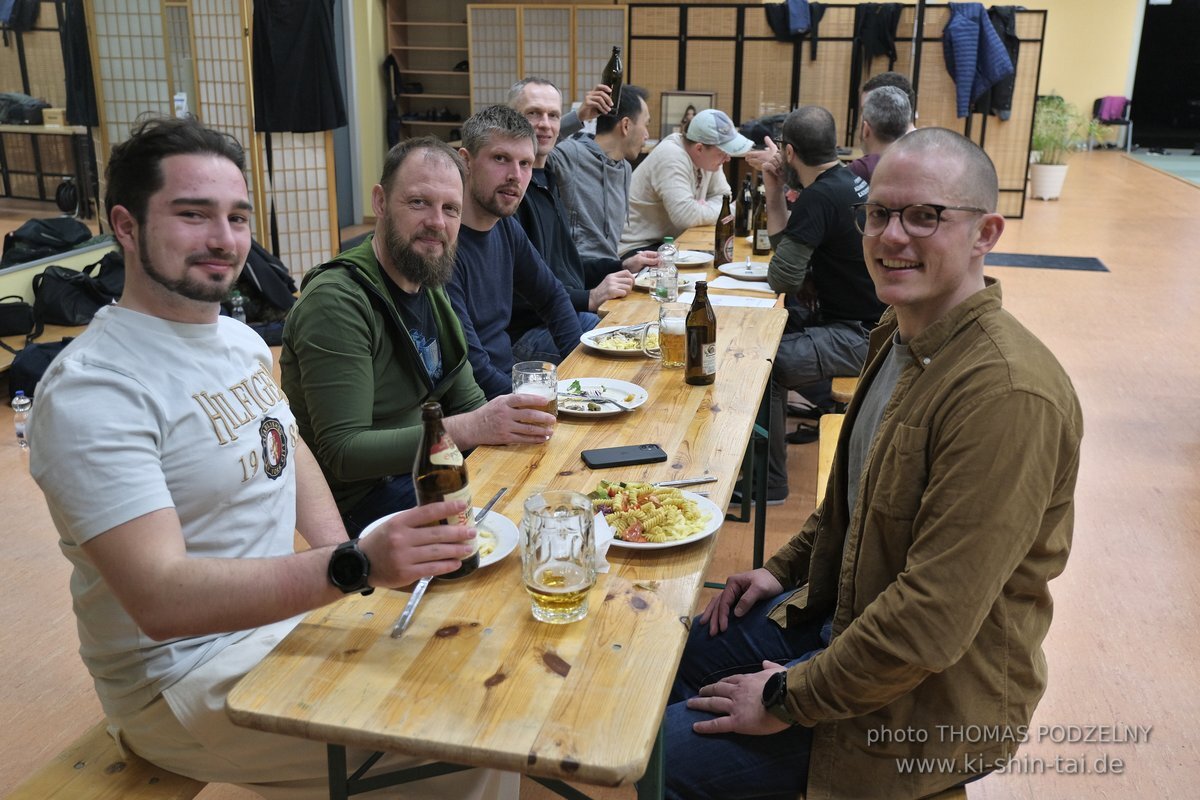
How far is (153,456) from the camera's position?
1.48m

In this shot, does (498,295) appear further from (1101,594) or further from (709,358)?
(1101,594)

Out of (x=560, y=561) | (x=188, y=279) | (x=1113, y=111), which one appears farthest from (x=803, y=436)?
(x=1113, y=111)

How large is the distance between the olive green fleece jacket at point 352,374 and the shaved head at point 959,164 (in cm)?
120

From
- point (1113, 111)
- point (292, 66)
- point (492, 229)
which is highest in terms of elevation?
point (292, 66)

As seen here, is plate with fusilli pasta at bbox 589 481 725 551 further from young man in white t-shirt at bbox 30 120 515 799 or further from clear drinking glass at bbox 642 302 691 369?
clear drinking glass at bbox 642 302 691 369

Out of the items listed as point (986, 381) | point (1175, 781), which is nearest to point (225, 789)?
point (986, 381)

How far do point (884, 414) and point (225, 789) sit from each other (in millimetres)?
1787

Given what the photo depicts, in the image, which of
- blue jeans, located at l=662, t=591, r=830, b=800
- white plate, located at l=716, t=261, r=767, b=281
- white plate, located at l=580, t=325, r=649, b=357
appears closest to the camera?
blue jeans, located at l=662, t=591, r=830, b=800

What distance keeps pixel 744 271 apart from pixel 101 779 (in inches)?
122

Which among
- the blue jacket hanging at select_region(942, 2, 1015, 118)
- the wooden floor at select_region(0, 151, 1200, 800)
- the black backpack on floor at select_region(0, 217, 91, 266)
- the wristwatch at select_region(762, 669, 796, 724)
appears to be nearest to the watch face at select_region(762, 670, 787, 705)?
the wristwatch at select_region(762, 669, 796, 724)

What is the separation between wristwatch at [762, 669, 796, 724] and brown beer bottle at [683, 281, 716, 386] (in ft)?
3.47

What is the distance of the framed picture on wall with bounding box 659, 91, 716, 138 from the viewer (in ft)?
32.0

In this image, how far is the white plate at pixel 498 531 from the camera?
1.65 metres

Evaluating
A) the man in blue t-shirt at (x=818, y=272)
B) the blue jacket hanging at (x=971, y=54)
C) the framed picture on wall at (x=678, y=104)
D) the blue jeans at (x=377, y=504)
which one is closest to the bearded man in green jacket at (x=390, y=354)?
the blue jeans at (x=377, y=504)
